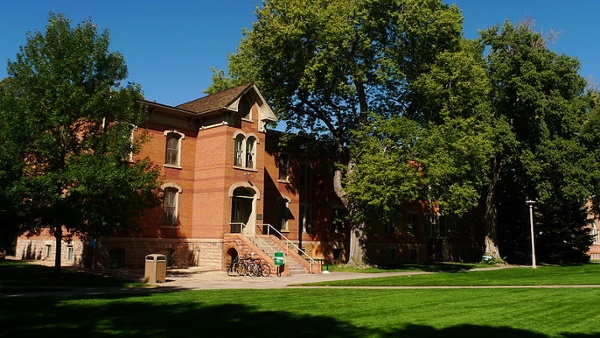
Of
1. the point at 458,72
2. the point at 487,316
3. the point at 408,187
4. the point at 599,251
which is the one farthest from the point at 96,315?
the point at 599,251

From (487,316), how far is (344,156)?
2457 cm

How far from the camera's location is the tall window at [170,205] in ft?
102

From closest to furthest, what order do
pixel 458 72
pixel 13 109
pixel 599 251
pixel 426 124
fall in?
pixel 13 109 < pixel 458 72 < pixel 426 124 < pixel 599 251

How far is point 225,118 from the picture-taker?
3092 cm

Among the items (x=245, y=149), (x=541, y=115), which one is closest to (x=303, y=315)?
(x=245, y=149)

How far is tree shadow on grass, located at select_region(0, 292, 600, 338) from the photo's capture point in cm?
946

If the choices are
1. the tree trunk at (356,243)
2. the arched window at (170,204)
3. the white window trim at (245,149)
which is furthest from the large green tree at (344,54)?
the arched window at (170,204)

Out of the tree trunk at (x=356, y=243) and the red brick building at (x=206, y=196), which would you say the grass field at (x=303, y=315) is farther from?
the tree trunk at (x=356, y=243)

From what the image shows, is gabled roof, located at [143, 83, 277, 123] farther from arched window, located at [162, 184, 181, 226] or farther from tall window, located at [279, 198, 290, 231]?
tall window, located at [279, 198, 290, 231]

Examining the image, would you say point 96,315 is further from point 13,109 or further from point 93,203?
point 13,109

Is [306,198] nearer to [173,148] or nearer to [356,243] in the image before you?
[356,243]

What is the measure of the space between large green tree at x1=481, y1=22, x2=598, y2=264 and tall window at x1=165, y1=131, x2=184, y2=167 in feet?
76.6

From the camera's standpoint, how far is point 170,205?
103 ft

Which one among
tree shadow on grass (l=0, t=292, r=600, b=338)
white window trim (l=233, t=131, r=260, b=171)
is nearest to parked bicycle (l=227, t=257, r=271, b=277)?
white window trim (l=233, t=131, r=260, b=171)
